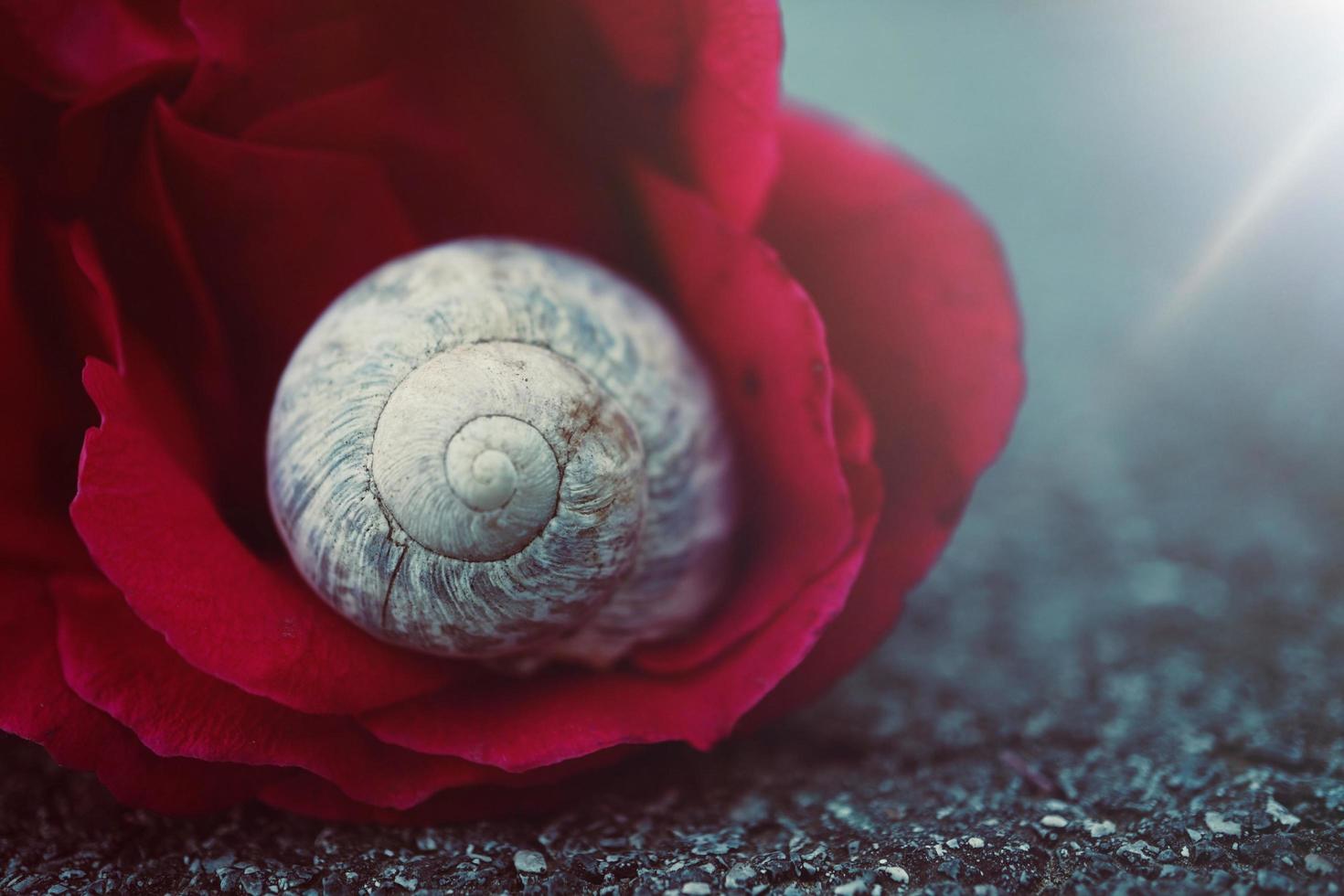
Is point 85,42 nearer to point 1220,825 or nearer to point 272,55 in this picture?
point 272,55

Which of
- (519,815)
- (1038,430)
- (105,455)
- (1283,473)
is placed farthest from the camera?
(1038,430)

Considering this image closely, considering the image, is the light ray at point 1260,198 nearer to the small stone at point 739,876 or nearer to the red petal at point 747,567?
the red petal at point 747,567

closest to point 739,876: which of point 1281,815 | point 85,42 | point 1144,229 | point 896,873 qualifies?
point 896,873

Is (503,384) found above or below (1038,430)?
below

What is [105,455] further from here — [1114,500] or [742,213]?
[1114,500]

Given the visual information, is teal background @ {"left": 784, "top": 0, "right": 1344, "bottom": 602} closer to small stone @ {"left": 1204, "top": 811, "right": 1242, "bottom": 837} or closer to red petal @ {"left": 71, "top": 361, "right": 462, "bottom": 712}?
small stone @ {"left": 1204, "top": 811, "right": 1242, "bottom": 837}

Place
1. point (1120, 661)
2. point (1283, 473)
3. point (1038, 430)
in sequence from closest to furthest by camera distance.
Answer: point (1120, 661)
point (1283, 473)
point (1038, 430)

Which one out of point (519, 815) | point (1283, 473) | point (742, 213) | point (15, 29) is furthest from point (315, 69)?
point (1283, 473)

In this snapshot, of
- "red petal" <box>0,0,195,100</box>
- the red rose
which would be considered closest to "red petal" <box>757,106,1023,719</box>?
the red rose
